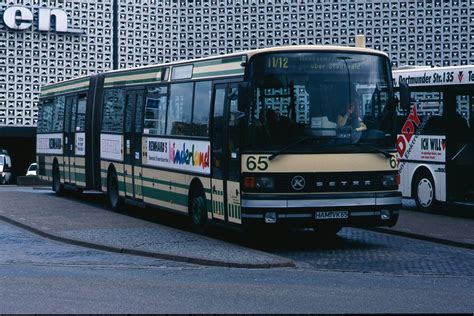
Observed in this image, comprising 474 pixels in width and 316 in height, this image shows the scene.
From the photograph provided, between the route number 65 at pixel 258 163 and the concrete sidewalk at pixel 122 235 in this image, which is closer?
the concrete sidewalk at pixel 122 235

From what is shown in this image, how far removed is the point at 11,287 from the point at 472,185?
11.4 m

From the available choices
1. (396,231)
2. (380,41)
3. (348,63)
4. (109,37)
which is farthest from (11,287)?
(109,37)

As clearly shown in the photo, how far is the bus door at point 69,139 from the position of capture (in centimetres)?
2519

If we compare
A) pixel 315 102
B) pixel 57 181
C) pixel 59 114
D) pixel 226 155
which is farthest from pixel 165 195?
pixel 59 114

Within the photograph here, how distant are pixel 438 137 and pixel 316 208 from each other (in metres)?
6.74

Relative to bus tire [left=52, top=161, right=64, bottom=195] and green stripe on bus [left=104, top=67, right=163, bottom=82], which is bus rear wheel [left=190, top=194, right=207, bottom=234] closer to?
green stripe on bus [left=104, top=67, right=163, bottom=82]

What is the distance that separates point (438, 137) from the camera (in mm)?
20594

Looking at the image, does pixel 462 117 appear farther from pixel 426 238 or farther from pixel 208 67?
pixel 208 67

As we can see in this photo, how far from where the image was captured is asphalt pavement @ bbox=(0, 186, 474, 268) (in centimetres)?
1366

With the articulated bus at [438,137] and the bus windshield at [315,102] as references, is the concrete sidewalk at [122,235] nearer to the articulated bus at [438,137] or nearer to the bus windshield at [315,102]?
the bus windshield at [315,102]

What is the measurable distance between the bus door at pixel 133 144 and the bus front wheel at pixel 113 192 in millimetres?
757

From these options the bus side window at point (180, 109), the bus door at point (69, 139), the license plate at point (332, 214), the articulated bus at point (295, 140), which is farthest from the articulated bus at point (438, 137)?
the bus door at point (69, 139)

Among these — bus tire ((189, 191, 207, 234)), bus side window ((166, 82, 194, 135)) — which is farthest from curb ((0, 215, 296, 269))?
bus side window ((166, 82, 194, 135))

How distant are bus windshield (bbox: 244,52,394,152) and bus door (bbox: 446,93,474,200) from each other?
210 inches
